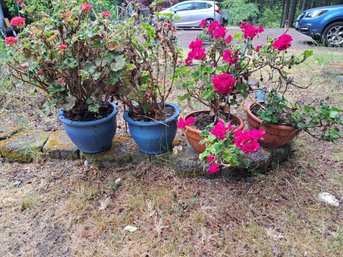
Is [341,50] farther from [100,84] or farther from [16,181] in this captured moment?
[16,181]

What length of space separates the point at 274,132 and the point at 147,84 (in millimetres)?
863

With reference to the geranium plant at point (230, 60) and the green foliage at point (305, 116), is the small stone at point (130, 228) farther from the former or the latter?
the green foliage at point (305, 116)

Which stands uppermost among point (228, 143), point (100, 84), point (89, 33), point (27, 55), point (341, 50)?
point (89, 33)

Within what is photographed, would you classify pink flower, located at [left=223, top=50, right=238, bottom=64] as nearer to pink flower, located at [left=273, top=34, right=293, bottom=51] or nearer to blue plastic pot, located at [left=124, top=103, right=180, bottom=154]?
pink flower, located at [left=273, top=34, right=293, bottom=51]

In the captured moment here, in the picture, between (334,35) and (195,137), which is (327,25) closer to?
(334,35)

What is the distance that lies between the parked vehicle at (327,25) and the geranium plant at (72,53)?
16.4ft

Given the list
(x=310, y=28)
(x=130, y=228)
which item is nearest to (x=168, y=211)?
(x=130, y=228)

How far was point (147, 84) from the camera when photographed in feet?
5.58

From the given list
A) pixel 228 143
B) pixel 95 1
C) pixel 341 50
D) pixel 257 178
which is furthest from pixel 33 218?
pixel 341 50

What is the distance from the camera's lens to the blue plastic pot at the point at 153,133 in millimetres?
1722

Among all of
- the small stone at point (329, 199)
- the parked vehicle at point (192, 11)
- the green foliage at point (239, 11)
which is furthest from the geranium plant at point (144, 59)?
the green foliage at point (239, 11)

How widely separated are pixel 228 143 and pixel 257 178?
488 millimetres

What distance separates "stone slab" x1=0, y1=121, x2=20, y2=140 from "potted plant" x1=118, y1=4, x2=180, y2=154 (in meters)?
1.09

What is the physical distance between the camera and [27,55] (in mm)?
1546
